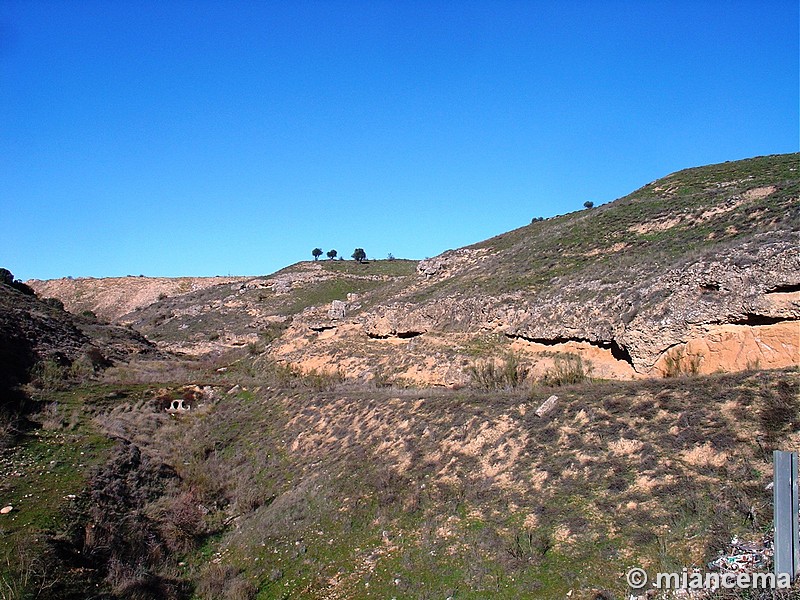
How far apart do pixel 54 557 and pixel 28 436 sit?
8.94 meters

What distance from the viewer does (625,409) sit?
40.7 ft

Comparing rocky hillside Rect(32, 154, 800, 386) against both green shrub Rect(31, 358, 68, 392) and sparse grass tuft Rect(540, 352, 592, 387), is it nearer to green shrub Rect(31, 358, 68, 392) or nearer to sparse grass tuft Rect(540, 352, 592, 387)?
sparse grass tuft Rect(540, 352, 592, 387)

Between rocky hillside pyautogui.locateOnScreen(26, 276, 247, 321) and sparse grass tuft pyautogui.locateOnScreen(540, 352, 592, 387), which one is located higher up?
rocky hillside pyautogui.locateOnScreen(26, 276, 247, 321)

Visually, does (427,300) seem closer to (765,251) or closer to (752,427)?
(765,251)

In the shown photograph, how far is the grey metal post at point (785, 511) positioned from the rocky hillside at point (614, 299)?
10.3 metres

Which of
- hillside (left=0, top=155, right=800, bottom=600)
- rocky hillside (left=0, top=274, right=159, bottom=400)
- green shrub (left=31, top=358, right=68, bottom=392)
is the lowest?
hillside (left=0, top=155, right=800, bottom=600)

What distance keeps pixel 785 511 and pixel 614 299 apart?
625 inches

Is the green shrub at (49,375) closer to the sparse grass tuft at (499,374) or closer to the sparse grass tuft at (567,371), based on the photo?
the sparse grass tuft at (499,374)

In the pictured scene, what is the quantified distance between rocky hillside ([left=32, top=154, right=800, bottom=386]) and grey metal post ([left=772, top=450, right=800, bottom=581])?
1032 cm

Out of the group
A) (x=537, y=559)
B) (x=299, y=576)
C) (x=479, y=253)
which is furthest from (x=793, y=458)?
(x=479, y=253)

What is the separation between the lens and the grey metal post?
524 cm

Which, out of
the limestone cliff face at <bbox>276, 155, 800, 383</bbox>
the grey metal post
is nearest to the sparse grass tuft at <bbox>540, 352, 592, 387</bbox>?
the limestone cliff face at <bbox>276, 155, 800, 383</bbox>

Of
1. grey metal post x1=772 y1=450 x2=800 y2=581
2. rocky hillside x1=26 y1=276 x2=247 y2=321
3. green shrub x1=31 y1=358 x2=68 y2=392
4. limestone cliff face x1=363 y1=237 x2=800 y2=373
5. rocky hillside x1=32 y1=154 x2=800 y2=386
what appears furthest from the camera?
rocky hillside x1=26 y1=276 x2=247 y2=321

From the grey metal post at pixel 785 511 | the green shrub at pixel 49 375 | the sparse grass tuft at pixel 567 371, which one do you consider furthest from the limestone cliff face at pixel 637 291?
the green shrub at pixel 49 375
